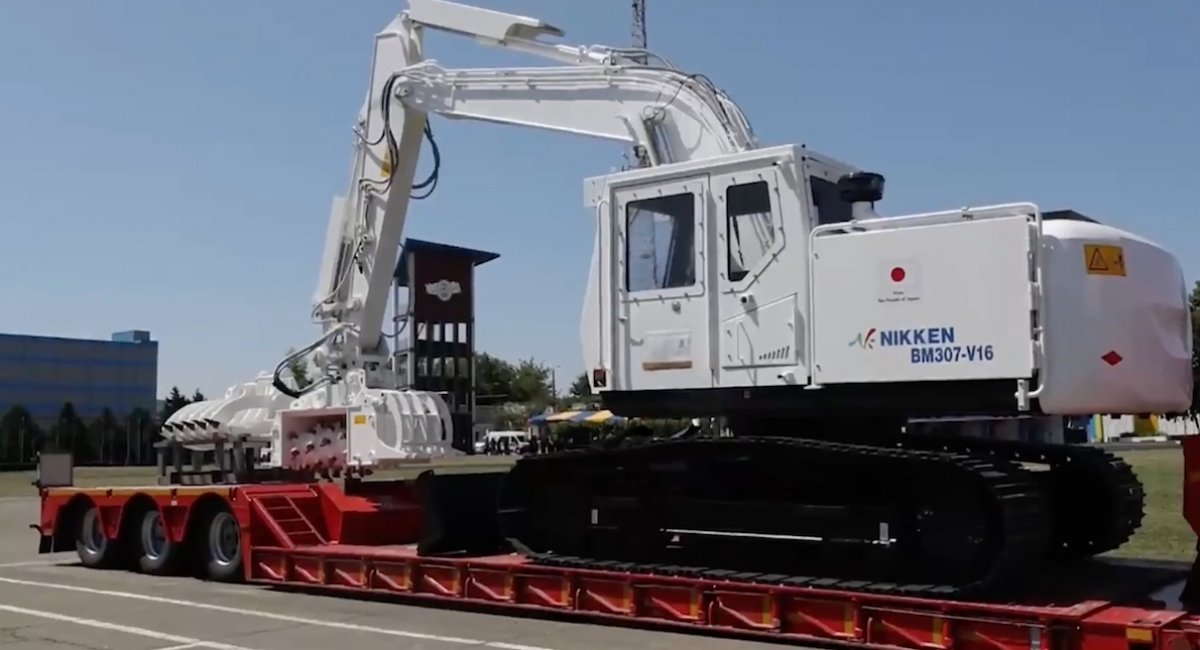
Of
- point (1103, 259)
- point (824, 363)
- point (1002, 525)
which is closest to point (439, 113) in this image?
point (824, 363)

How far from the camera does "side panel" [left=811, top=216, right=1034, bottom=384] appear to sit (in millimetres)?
8438

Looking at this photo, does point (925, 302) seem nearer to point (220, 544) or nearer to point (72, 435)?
point (220, 544)

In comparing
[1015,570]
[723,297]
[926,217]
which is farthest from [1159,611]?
[723,297]

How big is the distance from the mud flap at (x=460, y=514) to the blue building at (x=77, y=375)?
6929cm

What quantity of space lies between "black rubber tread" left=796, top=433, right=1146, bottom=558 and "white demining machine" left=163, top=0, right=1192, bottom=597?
0.02m

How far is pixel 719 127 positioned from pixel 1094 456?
4.17m

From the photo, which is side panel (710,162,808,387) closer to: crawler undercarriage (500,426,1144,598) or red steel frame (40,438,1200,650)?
crawler undercarriage (500,426,1144,598)

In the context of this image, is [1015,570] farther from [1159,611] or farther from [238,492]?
[238,492]

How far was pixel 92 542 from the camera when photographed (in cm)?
1648

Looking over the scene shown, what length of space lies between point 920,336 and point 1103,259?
51.2 inches

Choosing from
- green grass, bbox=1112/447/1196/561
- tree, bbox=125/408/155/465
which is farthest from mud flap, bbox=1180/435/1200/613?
tree, bbox=125/408/155/465

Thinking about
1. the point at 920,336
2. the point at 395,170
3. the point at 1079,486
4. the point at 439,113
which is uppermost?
the point at 439,113

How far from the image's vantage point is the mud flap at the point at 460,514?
12.0m

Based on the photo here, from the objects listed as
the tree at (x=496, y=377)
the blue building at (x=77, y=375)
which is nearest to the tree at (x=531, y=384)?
the tree at (x=496, y=377)
